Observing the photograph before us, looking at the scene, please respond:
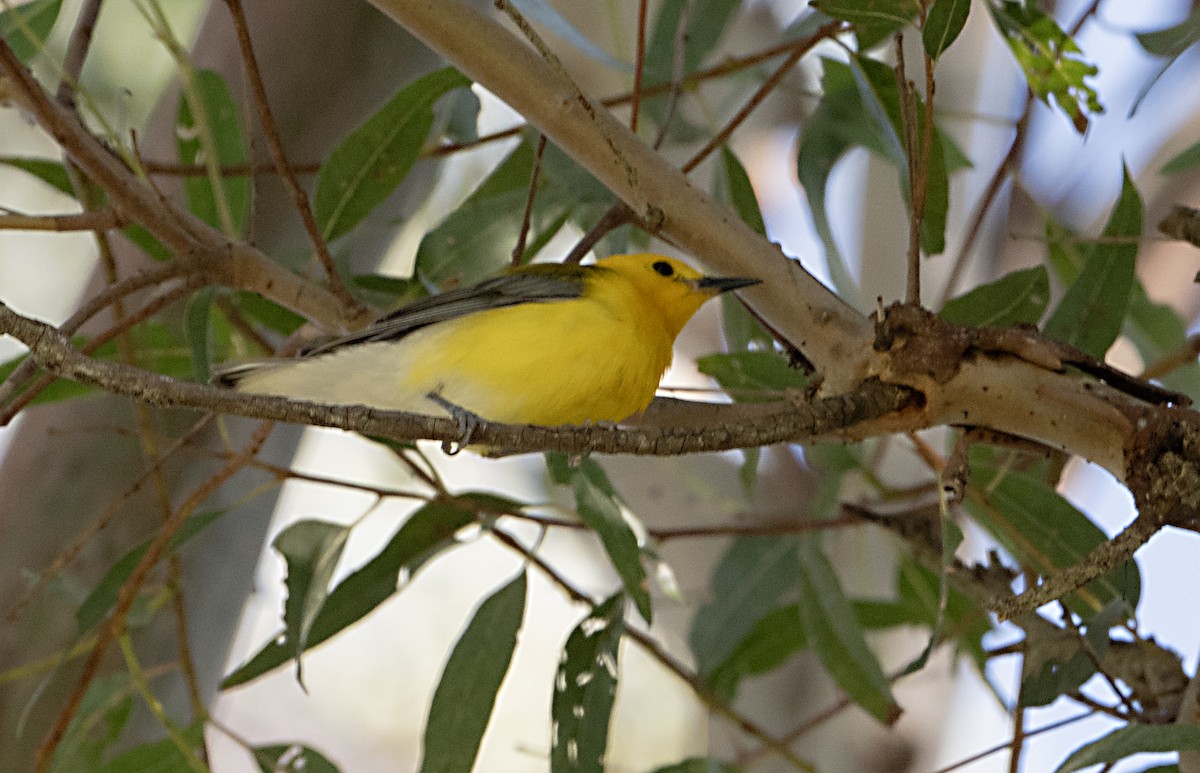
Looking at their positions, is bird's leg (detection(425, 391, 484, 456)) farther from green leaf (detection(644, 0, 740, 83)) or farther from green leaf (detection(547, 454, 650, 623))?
green leaf (detection(644, 0, 740, 83))

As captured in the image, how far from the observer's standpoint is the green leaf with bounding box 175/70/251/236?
2.52m

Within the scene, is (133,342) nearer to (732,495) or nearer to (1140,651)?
(1140,651)

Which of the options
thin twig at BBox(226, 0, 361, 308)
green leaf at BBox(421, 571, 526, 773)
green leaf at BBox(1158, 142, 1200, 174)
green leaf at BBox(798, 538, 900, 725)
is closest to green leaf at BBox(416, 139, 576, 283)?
thin twig at BBox(226, 0, 361, 308)

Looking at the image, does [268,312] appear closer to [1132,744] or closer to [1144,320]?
[1132,744]

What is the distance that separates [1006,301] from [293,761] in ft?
4.93

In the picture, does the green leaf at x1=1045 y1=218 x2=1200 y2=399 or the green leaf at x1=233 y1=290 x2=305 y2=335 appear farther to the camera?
the green leaf at x1=1045 y1=218 x2=1200 y2=399

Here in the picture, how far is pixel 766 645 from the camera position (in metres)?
2.86

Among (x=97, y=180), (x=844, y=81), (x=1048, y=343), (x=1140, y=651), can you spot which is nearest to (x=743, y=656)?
(x=1140, y=651)

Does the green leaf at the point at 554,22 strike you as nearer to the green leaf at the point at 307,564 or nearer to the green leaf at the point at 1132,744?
the green leaf at the point at 307,564

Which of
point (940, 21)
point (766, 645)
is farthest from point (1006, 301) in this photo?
point (766, 645)

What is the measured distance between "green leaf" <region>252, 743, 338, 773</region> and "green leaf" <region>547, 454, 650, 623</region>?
0.68m

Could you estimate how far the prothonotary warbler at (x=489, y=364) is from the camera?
6.35 ft

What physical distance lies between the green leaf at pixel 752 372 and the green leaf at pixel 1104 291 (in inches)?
17.8

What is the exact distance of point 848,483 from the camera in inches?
165
